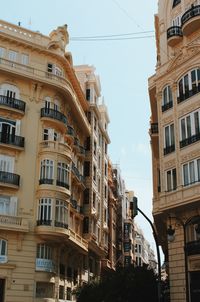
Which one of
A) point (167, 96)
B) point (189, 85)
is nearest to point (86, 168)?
point (167, 96)

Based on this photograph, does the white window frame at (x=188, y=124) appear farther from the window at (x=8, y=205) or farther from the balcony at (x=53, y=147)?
the window at (x=8, y=205)

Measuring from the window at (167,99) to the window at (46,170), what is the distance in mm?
11610

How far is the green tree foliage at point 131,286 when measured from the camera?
2553cm

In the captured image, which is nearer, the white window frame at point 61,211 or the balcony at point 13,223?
the balcony at point 13,223

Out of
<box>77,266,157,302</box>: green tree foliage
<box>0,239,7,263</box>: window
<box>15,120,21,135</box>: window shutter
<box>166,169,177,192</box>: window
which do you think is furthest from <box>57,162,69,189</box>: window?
<box>77,266,157,302</box>: green tree foliage

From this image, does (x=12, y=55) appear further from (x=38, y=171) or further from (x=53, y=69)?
(x=38, y=171)

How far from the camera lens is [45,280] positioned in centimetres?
3459

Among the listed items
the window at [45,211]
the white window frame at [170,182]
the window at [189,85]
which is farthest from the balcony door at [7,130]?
the window at [189,85]

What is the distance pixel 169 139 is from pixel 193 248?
7739 mm

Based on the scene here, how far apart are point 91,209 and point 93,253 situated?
22.3ft

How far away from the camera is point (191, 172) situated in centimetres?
2684

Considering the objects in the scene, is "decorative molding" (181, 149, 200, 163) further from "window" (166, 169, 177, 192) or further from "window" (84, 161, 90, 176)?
"window" (84, 161, 90, 176)

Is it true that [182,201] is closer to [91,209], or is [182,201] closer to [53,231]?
[53,231]

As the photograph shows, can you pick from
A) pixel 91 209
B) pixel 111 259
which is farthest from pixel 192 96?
pixel 111 259
